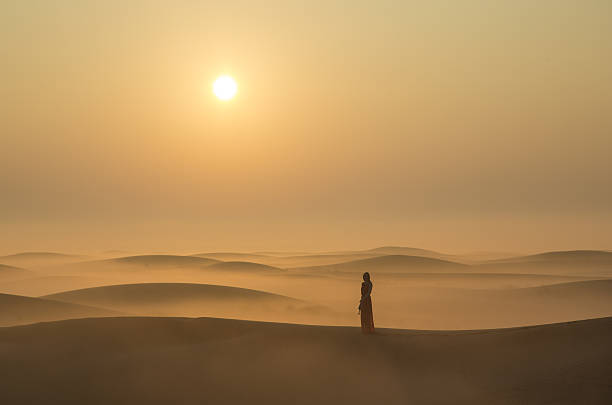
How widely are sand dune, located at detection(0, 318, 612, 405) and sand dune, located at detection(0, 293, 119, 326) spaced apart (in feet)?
53.5

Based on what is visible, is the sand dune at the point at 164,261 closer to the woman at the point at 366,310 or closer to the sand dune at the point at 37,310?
the sand dune at the point at 37,310

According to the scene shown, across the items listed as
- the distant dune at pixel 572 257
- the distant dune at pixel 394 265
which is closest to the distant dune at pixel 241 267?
the distant dune at pixel 394 265

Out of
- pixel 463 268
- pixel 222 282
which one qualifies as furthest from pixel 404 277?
pixel 222 282

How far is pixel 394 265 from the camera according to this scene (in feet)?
245

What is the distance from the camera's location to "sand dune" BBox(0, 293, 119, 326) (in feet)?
103

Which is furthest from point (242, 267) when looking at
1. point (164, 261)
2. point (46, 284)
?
point (46, 284)

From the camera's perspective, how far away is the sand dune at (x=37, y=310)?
31.4 meters

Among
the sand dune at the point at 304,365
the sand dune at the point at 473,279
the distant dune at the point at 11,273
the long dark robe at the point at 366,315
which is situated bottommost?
the sand dune at the point at 304,365

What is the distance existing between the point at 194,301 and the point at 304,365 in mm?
28931

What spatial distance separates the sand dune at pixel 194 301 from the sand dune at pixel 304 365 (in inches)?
742

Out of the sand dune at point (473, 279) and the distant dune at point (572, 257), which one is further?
the distant dune at point (572, 257)

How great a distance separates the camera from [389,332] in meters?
16.1

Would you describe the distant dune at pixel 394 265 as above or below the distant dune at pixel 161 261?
below

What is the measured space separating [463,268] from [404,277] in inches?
565
